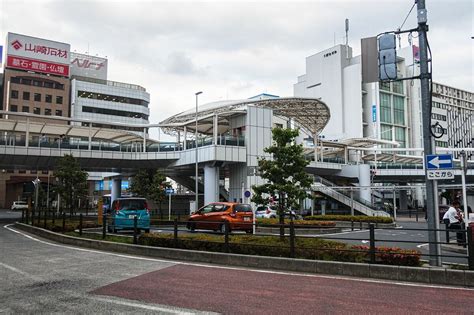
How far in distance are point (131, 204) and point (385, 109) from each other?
Result: 8603 centimetres

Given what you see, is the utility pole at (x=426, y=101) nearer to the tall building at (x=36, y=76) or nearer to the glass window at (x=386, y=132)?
the tall building at (x=36, y=76)

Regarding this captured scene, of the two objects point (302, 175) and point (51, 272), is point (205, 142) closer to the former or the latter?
point (302, 175)

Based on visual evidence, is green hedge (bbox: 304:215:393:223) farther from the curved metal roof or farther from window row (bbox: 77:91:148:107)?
window row (bbox: 77:91:148:107)

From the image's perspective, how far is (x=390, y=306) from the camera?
6680 millimetres

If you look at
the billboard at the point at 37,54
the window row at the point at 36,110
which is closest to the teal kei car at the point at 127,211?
the window row at the point at 36,110

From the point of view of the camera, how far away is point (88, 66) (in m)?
94.5

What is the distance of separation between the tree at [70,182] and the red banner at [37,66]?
60339 millimetres

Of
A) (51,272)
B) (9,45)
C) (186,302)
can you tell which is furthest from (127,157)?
(9,45)

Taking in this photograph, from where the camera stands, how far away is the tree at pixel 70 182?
32.4m

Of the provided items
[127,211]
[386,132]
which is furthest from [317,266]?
[386,132]

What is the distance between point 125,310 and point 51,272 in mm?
4308

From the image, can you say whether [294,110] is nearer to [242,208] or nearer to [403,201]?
[403,201]

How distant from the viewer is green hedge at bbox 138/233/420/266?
9.66 meters

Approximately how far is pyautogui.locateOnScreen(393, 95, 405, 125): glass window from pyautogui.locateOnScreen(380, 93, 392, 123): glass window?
208 cm
